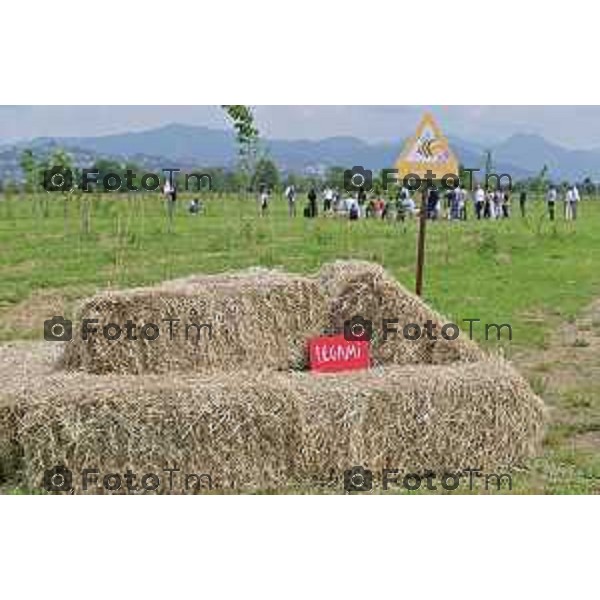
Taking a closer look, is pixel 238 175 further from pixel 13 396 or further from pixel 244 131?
pixel 13 396

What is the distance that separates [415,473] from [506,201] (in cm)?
3054

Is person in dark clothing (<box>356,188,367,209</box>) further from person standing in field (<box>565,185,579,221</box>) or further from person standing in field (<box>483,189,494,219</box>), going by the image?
person standing in field (<box>565,185,579,221</box>)

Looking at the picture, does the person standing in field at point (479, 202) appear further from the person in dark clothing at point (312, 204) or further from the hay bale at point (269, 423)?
the hay bale at point (269, 423)

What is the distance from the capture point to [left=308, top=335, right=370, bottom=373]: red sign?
7.05m

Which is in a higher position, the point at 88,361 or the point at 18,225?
the point at 88,361

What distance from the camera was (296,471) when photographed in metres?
6.02

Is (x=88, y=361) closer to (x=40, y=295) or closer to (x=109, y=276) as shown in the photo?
(x=40, y=295)

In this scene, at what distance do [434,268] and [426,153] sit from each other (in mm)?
9967

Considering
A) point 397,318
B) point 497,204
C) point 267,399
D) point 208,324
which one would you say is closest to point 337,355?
point 397,318

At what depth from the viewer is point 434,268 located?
18.4m

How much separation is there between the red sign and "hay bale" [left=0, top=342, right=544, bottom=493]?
364 millimetres

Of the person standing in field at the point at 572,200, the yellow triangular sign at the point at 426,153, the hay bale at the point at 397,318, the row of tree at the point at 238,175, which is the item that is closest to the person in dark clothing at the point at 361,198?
the row of tree at the point at 238,175

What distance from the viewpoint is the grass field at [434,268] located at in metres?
8.50

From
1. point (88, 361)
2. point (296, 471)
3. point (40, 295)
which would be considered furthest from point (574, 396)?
point (40, 295)
